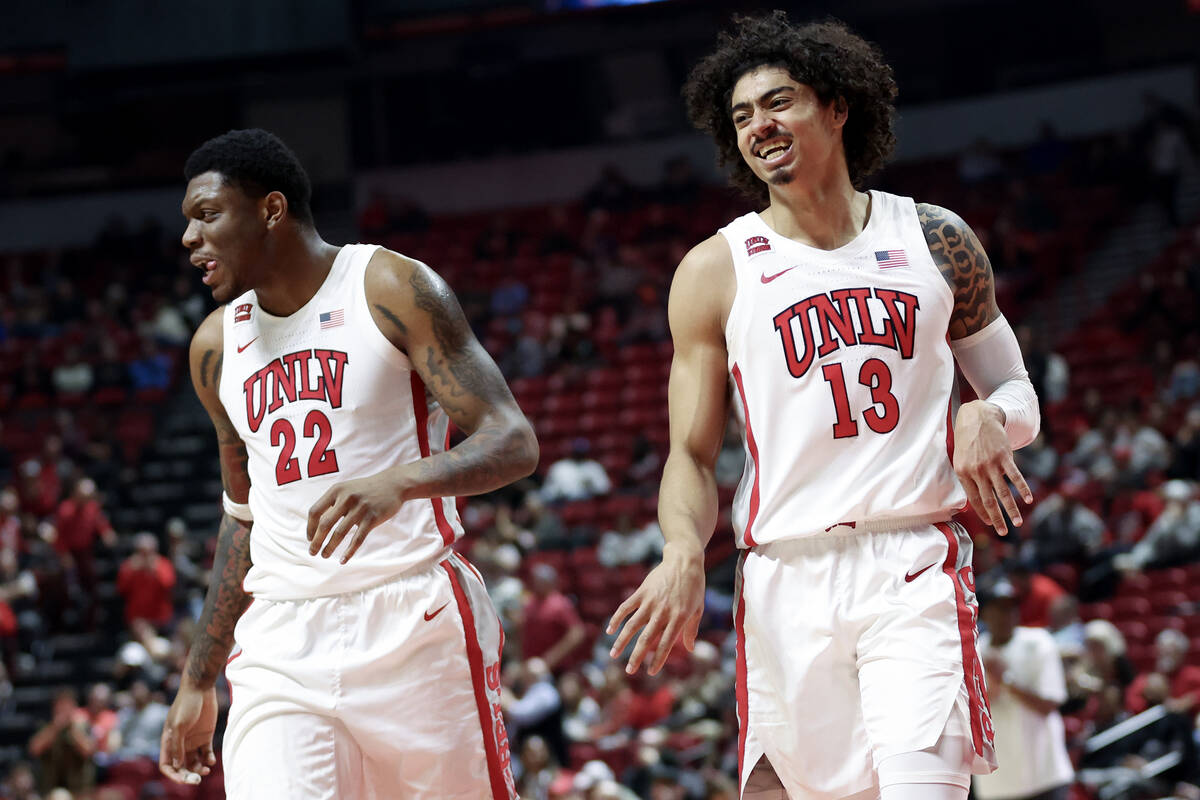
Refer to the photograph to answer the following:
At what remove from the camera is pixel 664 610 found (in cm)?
316

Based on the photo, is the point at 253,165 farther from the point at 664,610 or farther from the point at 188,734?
the point at 664,610

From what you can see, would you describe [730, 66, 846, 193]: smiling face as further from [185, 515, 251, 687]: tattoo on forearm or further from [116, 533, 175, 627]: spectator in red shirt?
[116, 533, 175, 627]: spectator in red shirt

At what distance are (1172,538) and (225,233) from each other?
10048 millimetres

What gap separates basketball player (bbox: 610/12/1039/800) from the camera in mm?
→ 3260

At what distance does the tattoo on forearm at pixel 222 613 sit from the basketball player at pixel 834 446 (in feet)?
4.47

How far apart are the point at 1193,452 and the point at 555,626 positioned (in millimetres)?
5994

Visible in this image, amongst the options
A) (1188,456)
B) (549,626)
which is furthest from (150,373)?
(1188,456)

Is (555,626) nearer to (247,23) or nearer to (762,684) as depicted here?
(762,684)

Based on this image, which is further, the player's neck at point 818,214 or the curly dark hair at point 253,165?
the curly dark hair at point 253,165

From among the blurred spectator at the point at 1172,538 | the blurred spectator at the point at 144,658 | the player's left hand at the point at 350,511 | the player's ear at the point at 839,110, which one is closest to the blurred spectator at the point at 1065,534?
the blurred spectator at the point at 1172,538

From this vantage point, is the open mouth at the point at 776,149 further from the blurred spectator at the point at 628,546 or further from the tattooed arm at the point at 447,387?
the blurred spectator at the point at 628,546

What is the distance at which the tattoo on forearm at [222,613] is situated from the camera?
4168mm

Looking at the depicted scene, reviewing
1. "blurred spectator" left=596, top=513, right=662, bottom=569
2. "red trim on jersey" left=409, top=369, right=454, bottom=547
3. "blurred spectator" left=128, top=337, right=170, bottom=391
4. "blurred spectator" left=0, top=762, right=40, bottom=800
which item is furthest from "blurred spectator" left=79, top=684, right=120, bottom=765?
"red trim on jersey" left=409, top=369, right=454, bottom=547

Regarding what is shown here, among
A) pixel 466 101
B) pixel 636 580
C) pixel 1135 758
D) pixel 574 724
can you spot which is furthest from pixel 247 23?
pixel 1135 758
